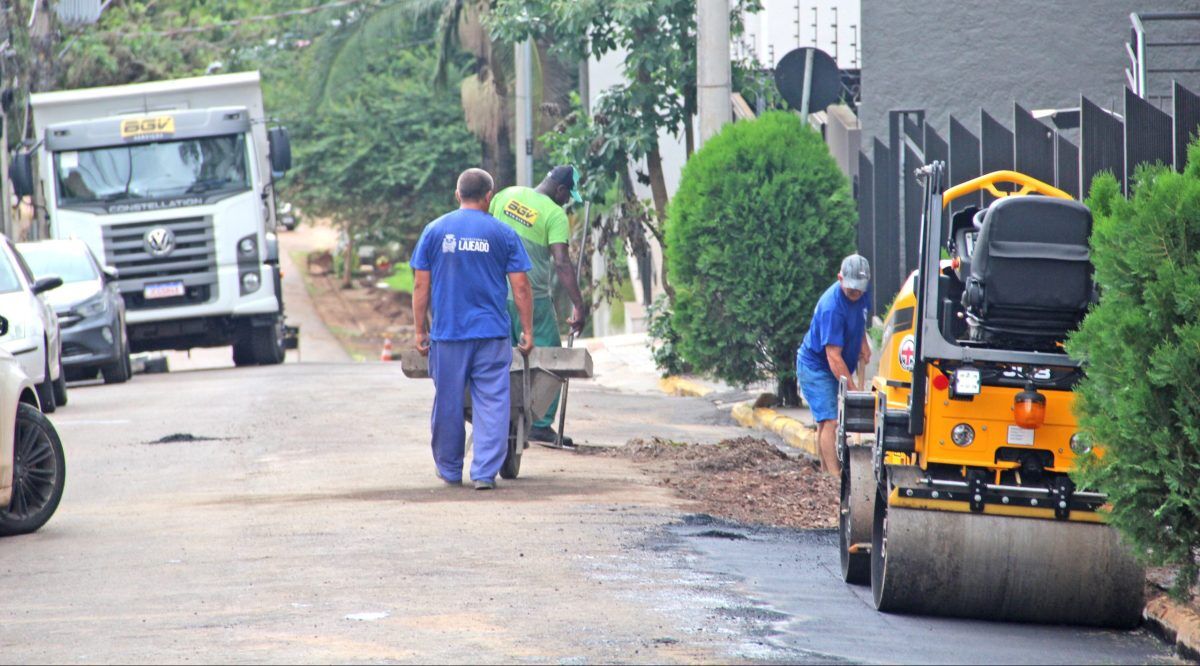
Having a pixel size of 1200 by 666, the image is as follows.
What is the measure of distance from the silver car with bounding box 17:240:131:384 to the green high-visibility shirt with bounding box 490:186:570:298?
908 centimetres

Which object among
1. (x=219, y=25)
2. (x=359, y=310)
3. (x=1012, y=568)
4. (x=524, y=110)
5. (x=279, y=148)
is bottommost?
(x=359, y=310)

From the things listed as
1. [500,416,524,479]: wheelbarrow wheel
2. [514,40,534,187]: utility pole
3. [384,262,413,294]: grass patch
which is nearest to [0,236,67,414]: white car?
[500,416,524,479]: wheelbarrow wheel

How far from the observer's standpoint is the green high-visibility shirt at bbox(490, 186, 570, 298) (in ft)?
40.1

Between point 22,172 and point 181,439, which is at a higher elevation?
point 22,172

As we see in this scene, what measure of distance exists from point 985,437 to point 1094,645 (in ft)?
2.87

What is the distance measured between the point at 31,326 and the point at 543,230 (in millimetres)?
6148

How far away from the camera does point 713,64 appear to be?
56.3 feet

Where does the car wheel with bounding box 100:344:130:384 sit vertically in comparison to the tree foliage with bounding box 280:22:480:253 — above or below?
below

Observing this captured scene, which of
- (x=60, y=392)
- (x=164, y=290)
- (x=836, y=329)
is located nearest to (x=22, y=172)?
(x=164, y=290)

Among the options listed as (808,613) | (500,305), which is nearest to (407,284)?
(500,305)

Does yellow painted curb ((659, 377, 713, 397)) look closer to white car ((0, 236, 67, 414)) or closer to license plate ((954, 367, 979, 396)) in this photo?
white car ((0, 236, 67, 414))

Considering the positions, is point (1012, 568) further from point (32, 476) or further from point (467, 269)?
point (32, 476)

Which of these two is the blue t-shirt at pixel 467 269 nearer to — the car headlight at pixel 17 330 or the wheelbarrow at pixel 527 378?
the wheelbarrow at pixel 527 378

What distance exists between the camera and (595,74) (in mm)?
38125
